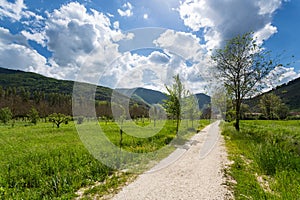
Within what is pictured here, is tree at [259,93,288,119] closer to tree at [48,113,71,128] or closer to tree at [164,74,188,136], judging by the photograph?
tree at [164,74,188,136]

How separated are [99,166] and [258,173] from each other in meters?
6.08

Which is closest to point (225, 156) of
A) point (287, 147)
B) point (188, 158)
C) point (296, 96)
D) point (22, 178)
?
point (188, 158)

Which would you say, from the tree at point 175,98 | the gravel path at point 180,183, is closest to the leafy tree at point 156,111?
the tree at point 175,98

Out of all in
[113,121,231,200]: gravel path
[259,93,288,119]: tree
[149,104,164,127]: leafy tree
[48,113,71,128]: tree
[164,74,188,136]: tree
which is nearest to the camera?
[113,121,231,200]: gravel path

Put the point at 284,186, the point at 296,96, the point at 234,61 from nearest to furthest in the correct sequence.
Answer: the point at 284,186, the point at 234,61, the point at 296,96

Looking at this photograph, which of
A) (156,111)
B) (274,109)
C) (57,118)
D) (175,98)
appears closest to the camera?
(175,98)

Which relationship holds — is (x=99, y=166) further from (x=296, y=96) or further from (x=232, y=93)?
(x=296, y=96)

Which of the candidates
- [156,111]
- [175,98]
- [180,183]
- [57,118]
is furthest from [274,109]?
[180,183]

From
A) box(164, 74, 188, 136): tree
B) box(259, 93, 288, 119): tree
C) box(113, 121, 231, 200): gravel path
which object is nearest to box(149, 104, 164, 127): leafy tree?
box(164, 74, 188, 136): tree

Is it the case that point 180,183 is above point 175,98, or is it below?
below

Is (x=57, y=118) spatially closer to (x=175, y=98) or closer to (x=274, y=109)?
(x=175, y=98)

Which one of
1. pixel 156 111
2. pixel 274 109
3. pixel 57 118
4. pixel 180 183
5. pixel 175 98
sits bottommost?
pixel 180 183

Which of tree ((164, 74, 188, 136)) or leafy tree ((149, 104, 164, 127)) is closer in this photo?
tree ((164, 74, 188, 136))

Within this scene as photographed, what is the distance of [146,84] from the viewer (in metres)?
12.2
